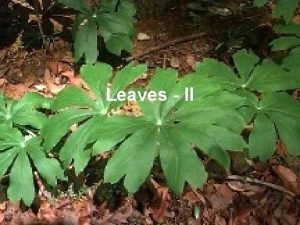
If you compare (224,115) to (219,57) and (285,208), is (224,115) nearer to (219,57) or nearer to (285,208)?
(285,208)

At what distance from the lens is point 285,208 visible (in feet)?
7.72

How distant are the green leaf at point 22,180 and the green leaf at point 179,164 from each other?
2.05 ft

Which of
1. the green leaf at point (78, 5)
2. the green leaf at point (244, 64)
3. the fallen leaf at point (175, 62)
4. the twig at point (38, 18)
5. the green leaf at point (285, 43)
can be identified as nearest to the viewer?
the green leaf at point (244, 64)

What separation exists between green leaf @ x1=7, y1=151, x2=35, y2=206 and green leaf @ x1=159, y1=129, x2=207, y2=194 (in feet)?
2.05

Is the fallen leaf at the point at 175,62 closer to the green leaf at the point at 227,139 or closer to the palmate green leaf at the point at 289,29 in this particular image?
the palmate green leaf at the point at 289,29

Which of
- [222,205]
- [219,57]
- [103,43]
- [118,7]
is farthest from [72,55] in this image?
[222,205]

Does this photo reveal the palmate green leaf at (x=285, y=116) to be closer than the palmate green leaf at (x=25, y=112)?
Yes

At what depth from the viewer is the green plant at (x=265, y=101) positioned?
6.40 ft

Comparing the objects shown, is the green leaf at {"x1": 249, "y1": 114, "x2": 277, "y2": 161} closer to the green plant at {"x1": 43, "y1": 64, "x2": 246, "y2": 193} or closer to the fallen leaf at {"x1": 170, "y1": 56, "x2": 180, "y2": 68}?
the green plant at {"x1": 43, "y1": 64, "x2": 246, "y2": 193}

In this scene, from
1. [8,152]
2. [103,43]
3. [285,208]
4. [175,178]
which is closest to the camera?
[175,178]

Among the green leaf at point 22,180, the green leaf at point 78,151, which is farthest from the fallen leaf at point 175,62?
the green leaf at point 22,180

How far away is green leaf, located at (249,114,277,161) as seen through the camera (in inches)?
76.5

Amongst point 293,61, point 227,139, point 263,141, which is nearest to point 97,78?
point 227,139

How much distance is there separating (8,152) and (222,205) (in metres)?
1.03
